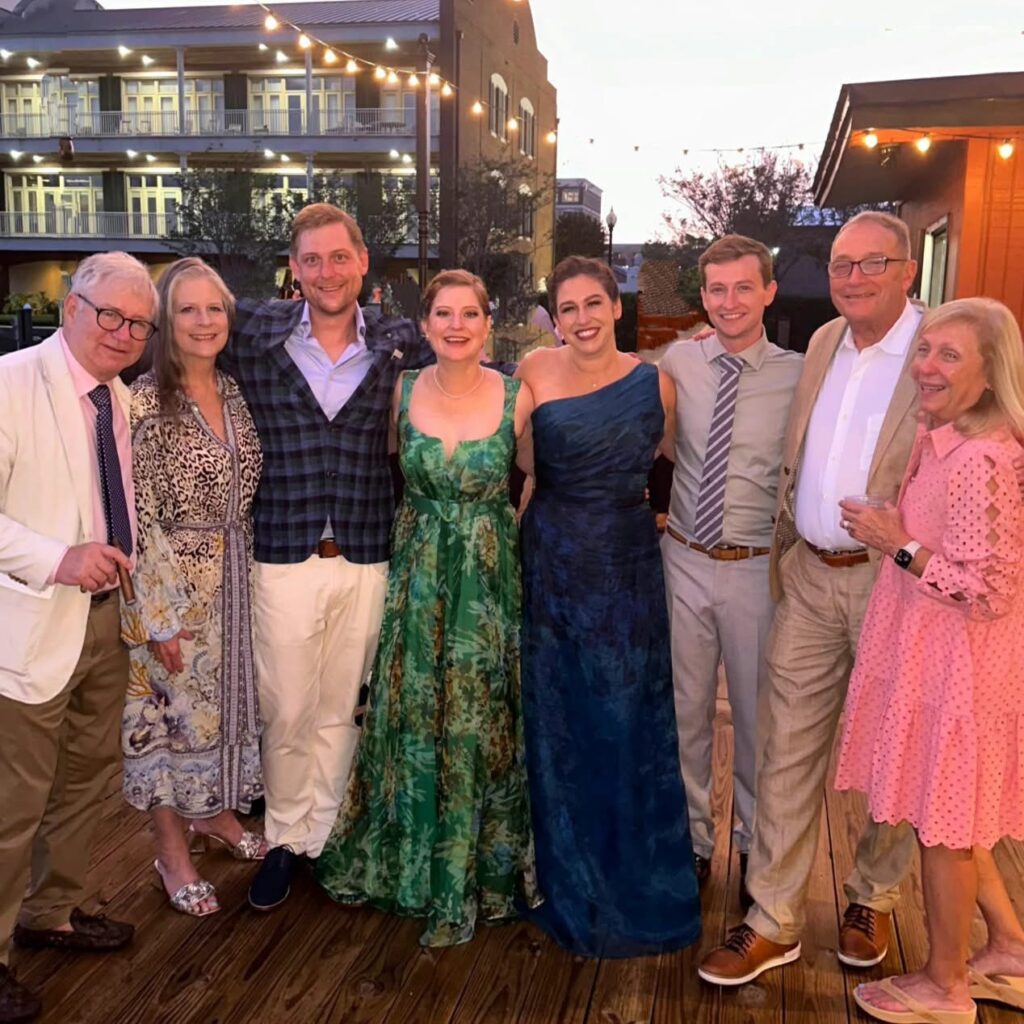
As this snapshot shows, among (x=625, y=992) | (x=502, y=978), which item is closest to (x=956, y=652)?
(x=625, y=992)

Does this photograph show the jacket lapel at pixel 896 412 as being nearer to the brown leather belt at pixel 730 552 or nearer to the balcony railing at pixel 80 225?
the brown leather belt at pixel 730 552

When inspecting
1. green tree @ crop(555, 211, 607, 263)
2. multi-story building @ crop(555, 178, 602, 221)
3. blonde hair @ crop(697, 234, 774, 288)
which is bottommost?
blonde hair @ crop(697, 234, 774, 288)

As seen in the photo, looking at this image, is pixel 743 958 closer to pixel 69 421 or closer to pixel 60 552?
pixel 60 552

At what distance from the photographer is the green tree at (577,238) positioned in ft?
138

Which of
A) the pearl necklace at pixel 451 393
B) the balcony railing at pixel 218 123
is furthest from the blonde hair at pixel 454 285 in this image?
the balcony railing at pixel 218 123

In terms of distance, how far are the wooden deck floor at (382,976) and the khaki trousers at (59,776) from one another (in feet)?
0.74

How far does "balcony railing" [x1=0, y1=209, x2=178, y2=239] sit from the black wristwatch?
102 ft

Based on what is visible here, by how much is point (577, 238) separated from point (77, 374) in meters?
41.8

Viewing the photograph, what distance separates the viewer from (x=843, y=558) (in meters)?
2.96

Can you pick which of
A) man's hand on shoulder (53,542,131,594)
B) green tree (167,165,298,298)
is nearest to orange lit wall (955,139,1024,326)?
man's hand on shoulder (53,542,131,594)

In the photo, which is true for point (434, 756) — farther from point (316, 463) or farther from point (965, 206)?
point (965, 206)

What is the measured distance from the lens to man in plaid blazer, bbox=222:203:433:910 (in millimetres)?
3285

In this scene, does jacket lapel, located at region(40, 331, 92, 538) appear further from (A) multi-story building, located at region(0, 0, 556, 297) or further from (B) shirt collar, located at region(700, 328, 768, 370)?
(A) multi-story building, located at region(0, 0, 556, 297)

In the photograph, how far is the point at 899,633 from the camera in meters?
2.72
